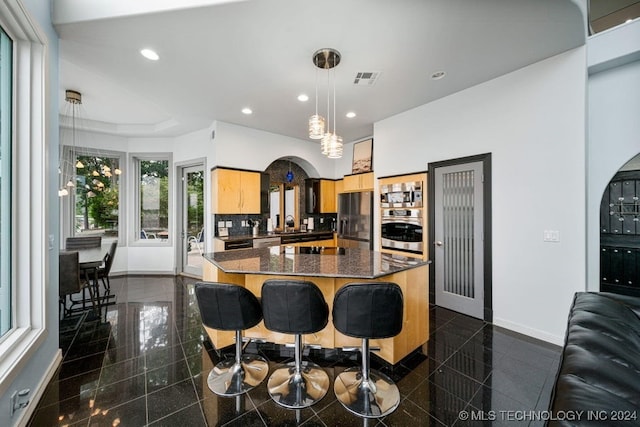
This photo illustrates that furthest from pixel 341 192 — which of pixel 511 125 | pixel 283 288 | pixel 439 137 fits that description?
pixel 283 288

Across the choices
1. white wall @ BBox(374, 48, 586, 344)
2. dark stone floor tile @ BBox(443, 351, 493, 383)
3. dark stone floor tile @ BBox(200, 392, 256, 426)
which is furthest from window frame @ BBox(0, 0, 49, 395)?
white wall @ BBox(374, 48, 586, 344)

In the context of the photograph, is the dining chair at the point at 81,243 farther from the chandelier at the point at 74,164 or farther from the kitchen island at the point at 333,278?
the kitchen island at the point at 333,278

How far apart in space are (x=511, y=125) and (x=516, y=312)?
2270 mm

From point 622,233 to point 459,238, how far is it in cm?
276

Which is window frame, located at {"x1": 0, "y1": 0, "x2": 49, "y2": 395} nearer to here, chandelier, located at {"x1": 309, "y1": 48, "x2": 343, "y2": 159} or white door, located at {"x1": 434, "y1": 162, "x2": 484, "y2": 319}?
chandelier, located at {"x1": 309, "y1": 48, "x2": 343, "y2": 159}

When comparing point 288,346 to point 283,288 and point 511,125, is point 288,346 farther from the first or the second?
point 511,125

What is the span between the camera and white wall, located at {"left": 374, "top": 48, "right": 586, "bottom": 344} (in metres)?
2.65

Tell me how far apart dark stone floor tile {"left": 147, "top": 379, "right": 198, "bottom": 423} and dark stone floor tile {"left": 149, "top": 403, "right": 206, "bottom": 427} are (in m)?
0.04

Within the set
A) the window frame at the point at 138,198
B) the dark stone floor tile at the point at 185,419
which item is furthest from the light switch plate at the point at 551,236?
the window frame at the point at 138,198

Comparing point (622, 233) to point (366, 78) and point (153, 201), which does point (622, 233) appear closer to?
point (366, 78)

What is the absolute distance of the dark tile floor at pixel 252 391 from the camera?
1.74m

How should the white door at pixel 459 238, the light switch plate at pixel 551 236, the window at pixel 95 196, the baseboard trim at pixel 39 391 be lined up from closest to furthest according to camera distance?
the baseboard trim at pixel 39 391, the light switch plate at pixel 551 236, the white door at pixel 459 238, the window at pixel 95 196

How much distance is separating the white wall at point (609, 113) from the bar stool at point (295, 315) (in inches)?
119

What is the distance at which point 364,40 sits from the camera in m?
2.41
